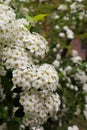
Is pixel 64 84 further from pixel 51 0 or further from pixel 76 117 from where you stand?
pixel 51 0

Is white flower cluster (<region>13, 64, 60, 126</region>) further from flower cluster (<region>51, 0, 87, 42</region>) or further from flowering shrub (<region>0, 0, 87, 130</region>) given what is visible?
flower cluster (<region>51, 0, 87, 42</region>)

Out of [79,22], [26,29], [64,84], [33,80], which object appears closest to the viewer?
[33,80]

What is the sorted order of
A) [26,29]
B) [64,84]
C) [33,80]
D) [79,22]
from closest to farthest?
[33,80] < [26,29] < [64,84] < [79,22]

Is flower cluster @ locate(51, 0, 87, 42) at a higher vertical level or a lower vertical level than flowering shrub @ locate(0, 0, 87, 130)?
higher

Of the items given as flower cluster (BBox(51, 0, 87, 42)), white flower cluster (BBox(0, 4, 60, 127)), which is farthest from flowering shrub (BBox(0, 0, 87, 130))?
flower cluster (BBox(51, 0, 87, 42))

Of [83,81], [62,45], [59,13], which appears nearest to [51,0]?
[59,13]

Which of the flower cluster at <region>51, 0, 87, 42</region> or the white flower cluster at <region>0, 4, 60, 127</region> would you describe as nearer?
the white flower cluster at <region>0, 4, 60, 127</region>

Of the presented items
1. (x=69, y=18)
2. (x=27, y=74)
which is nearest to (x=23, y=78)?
(x=27, y=74)

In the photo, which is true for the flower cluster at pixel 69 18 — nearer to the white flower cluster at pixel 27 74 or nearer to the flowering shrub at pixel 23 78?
the flowering shrub at pixel 23 78

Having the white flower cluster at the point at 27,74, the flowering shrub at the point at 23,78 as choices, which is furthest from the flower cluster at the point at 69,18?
the white flower cluster at the point at 27,74
